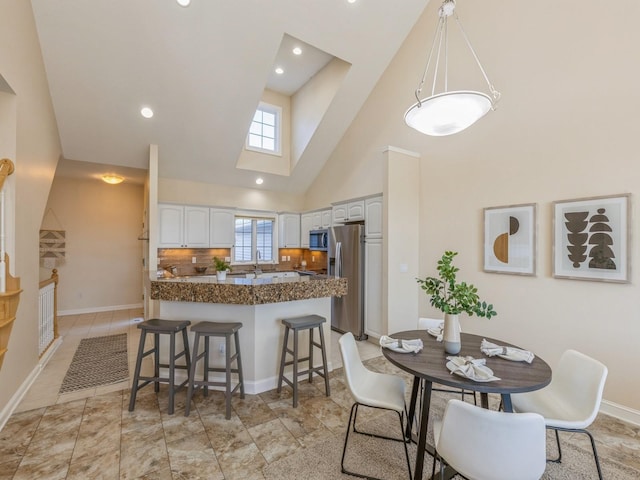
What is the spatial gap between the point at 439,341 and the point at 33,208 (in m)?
4.31

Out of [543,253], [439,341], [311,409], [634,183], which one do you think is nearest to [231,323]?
[311,409]

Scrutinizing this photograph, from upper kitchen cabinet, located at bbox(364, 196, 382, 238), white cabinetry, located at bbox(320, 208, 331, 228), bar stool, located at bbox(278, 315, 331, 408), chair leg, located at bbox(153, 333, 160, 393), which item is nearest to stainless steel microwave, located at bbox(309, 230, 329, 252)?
white cabinetry, located at bbox(320, 208, 331, 228)

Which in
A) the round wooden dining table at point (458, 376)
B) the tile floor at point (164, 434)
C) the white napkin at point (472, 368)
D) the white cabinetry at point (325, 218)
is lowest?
the tile floor at point (164, 434)

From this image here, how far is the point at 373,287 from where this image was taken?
4.64m

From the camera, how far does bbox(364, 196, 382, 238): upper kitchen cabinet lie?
451cm

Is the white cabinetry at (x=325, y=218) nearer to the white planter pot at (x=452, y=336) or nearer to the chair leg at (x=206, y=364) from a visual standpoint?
the chair leg at (x=206, y=364)

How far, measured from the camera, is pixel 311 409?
8.92 ft

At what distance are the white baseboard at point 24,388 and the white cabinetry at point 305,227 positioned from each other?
14.5 feet

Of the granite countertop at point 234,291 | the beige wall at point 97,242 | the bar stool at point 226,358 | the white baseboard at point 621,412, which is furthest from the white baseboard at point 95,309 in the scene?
the white baseboard at point 621,412

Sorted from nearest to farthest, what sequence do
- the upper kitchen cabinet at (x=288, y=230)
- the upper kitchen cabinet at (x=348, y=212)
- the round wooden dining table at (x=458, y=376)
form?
the round wooden dining table at (x=458, y=376), the upper kitchen cabinet at (x=348, y=212), the upper kitchen cabinet at (x=288, y=230)

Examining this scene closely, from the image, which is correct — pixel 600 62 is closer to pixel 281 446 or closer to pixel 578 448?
pixel 578 448

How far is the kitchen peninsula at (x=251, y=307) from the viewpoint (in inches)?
110

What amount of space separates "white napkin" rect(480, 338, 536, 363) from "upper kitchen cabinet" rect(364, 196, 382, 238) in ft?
8.45

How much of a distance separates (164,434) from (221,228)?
4.11 m
